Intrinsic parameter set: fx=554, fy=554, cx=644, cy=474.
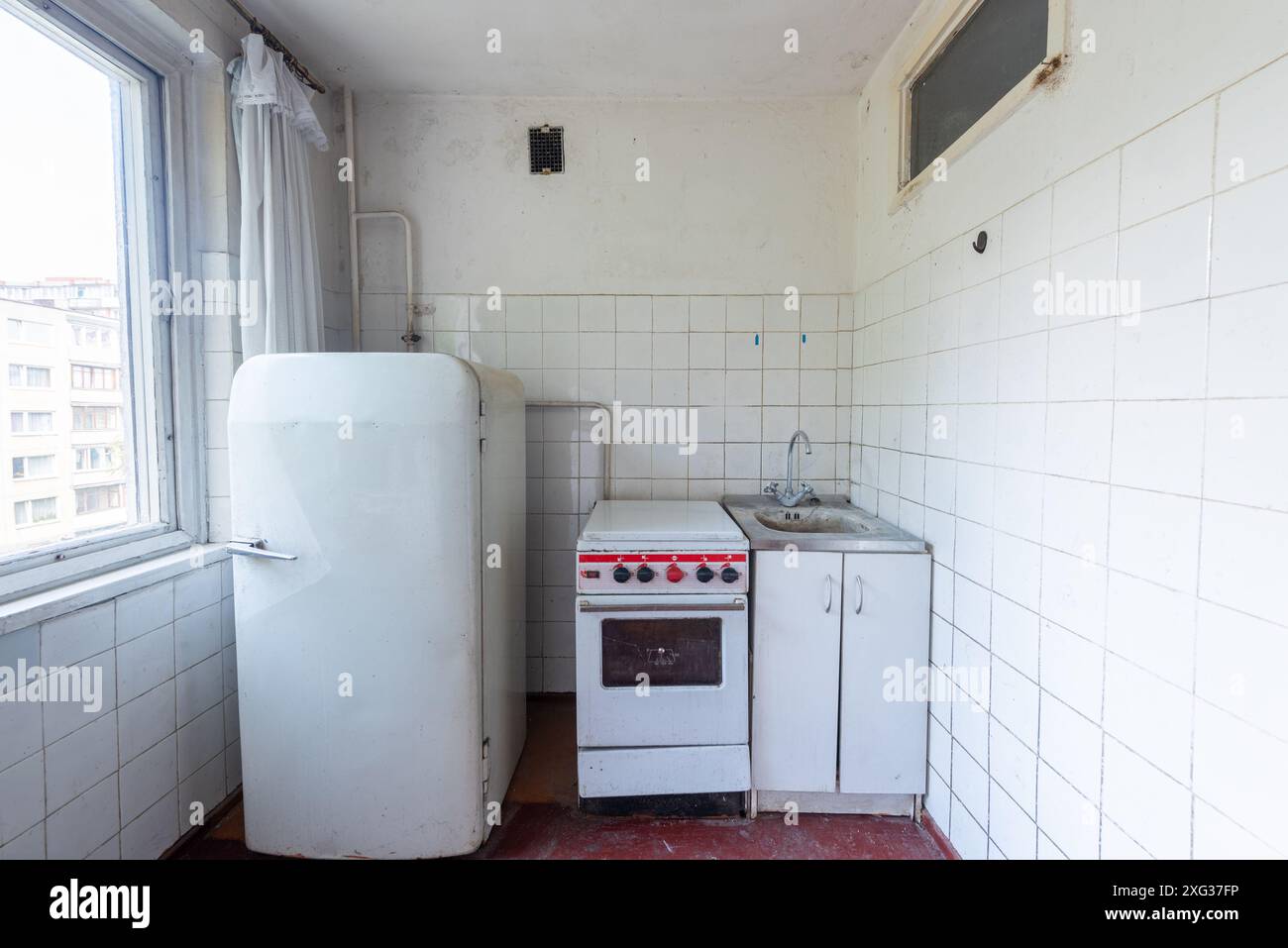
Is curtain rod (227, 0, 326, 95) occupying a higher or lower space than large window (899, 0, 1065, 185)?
higher

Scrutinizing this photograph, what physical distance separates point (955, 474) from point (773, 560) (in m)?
0.62

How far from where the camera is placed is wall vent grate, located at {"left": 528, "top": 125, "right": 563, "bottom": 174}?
2.46 m

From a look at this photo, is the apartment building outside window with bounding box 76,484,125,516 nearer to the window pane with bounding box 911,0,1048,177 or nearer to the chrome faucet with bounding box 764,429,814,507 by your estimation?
the chrome faucet with bounding box 764,429,814,507

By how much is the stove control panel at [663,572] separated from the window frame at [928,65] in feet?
4.60

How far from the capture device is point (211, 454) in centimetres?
190

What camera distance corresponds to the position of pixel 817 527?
2.38 m

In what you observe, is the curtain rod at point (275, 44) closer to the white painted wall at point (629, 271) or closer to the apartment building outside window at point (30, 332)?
the white painted wall at point (629, 271)

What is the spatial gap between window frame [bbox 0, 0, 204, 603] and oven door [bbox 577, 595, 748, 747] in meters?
1.37

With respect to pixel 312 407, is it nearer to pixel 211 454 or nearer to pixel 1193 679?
pixel 211 454

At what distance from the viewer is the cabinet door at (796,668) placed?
186cm

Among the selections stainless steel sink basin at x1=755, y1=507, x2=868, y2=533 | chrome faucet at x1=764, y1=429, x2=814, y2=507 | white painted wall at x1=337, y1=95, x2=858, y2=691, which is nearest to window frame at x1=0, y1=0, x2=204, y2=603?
white painted wall at x1=337, y1=95, x2=858, y2=691

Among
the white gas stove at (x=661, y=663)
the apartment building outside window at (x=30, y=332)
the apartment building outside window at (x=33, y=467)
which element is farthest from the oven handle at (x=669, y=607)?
the apartment building outside window at (x=30, y=332)

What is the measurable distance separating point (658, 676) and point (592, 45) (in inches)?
91.7

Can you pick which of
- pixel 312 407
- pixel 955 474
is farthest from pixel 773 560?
pixel 312 407
